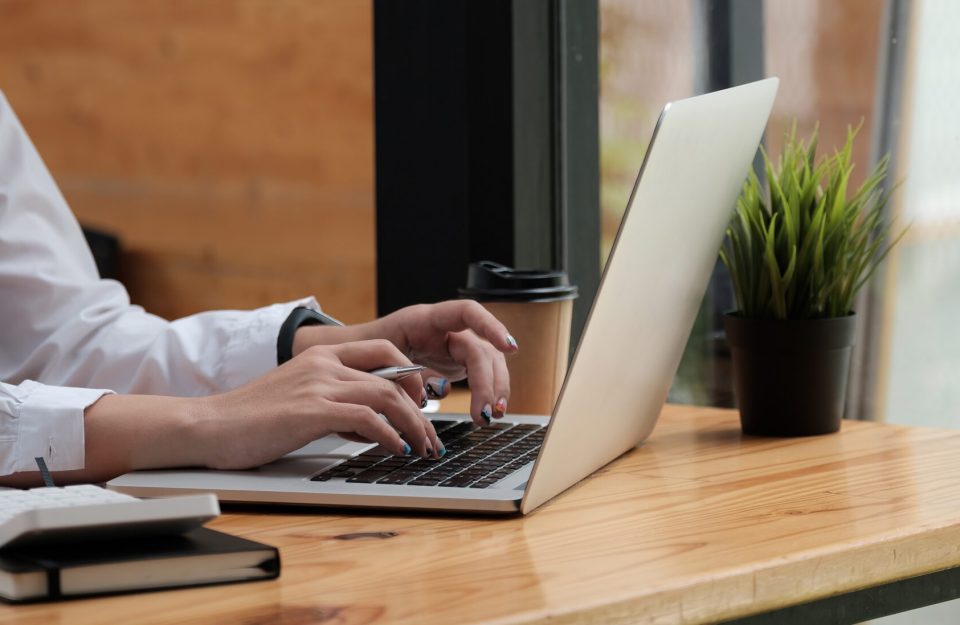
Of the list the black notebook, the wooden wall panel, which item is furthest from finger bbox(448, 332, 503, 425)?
the wooden wall panel

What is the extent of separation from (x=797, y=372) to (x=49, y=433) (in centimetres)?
64

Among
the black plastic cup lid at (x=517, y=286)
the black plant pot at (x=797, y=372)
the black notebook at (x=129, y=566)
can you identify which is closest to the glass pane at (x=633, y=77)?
the black plastic cup lid at (x=517, y=286)

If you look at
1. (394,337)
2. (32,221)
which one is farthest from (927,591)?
(32,221)

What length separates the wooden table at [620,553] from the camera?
612 millimetres

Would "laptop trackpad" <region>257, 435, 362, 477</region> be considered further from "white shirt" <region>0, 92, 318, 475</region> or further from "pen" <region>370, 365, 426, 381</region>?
"white shirt" <region>0, 92, 318, 475</region>

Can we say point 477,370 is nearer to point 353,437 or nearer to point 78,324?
point 353,437

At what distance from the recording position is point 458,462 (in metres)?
0.92

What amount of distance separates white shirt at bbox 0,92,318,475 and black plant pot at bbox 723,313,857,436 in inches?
18.4

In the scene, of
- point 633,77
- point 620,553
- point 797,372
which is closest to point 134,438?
point 620,553

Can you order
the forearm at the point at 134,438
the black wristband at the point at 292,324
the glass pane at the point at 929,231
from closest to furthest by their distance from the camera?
1. the forearm at the point at 134,438
2. the black wristband at the point at 292,324
3. the glass pane at the point at 929,231

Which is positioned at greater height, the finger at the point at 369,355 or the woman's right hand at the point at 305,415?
the finger at the point at 369,355

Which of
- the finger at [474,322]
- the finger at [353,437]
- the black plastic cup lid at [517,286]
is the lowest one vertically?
the finger at [353,437]

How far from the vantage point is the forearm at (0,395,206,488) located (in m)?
0.90

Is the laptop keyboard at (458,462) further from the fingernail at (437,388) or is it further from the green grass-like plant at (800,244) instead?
the green grass-like plant at (800,244)
